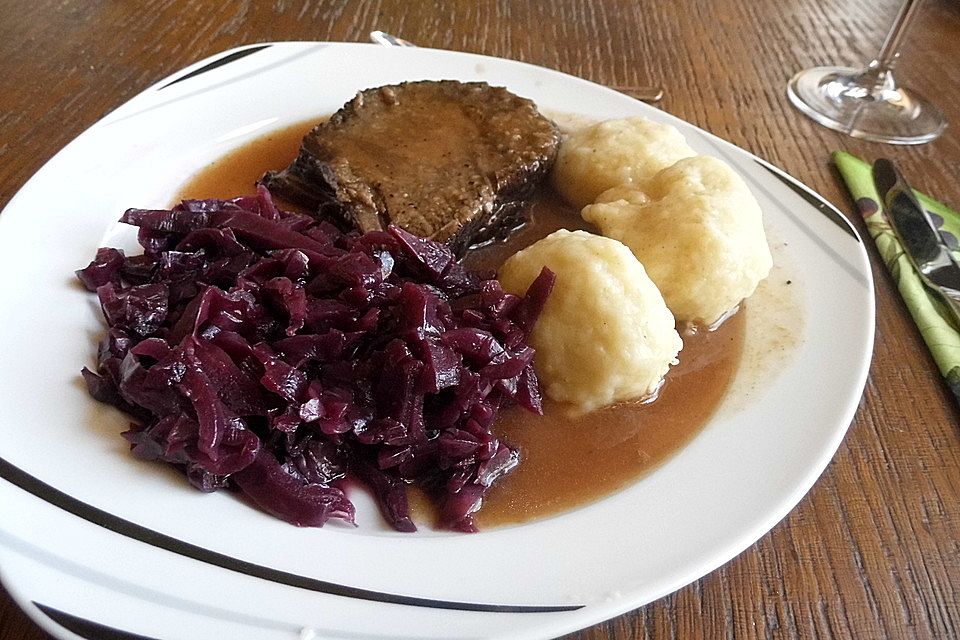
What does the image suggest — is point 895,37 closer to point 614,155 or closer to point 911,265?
point 911,265

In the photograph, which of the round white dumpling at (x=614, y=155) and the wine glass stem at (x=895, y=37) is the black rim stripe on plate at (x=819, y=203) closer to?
the round white dumpling at (x=614, y=155)

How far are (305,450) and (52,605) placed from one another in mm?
638

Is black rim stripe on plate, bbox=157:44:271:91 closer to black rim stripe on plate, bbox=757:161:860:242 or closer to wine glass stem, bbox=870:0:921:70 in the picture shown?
black rim stripe on plate, bbox=757:161:860:242

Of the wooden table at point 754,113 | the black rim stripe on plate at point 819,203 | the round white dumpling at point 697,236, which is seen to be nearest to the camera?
the wooden table at point 754,113

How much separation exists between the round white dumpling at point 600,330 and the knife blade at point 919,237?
1.27m

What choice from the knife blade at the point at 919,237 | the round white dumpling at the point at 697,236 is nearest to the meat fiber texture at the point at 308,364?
the round white dumpling at the point at 697,236

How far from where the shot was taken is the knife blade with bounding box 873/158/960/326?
109 inches

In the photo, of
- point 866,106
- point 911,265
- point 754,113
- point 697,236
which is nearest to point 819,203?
point 911,265

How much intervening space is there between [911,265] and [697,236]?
1.13m

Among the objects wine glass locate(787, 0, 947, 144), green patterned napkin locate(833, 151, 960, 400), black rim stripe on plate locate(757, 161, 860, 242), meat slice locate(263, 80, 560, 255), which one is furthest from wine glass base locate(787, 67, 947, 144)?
meat slice locate(263, 80, 560, 255)

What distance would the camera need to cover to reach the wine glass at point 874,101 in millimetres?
3881

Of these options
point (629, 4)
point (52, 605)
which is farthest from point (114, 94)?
point (629, 4)

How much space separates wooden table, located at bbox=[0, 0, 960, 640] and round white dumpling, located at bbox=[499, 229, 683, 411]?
58 centimetres

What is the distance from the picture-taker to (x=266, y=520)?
5.41 feet
